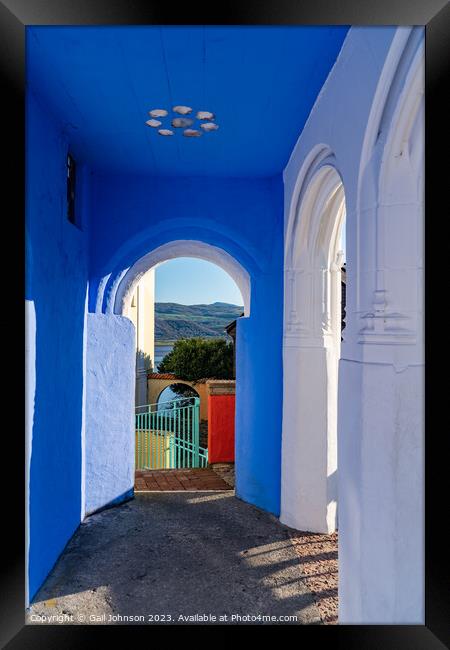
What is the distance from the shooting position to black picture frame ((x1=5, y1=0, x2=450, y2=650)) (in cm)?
160

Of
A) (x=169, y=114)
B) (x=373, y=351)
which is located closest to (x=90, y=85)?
(x=169, y=114)

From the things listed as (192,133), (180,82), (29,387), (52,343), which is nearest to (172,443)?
(52,343)

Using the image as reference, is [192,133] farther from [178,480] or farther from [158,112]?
[178,480]

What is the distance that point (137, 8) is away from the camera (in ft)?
5.19

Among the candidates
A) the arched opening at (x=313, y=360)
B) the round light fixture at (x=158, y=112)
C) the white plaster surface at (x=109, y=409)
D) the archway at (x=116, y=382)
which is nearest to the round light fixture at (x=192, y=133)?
the round light fixture at (x=158, y=112)

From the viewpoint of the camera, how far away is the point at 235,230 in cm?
470

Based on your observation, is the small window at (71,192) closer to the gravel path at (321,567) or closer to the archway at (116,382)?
the archway at (116,382)

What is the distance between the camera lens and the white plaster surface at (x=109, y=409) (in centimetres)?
444

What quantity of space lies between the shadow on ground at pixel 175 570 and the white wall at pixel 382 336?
2.94 feet

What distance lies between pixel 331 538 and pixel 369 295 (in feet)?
8.88

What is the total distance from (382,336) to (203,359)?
47.9 feet

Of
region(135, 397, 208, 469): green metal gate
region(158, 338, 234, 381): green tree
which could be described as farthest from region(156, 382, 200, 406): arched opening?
region(135, 397, 208, 469): green metal gate

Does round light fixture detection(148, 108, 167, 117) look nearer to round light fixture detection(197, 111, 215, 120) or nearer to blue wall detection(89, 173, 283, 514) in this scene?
round light fixture detection(197, 111, 215, 120)

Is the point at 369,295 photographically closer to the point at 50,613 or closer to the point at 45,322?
the point at 45,322
